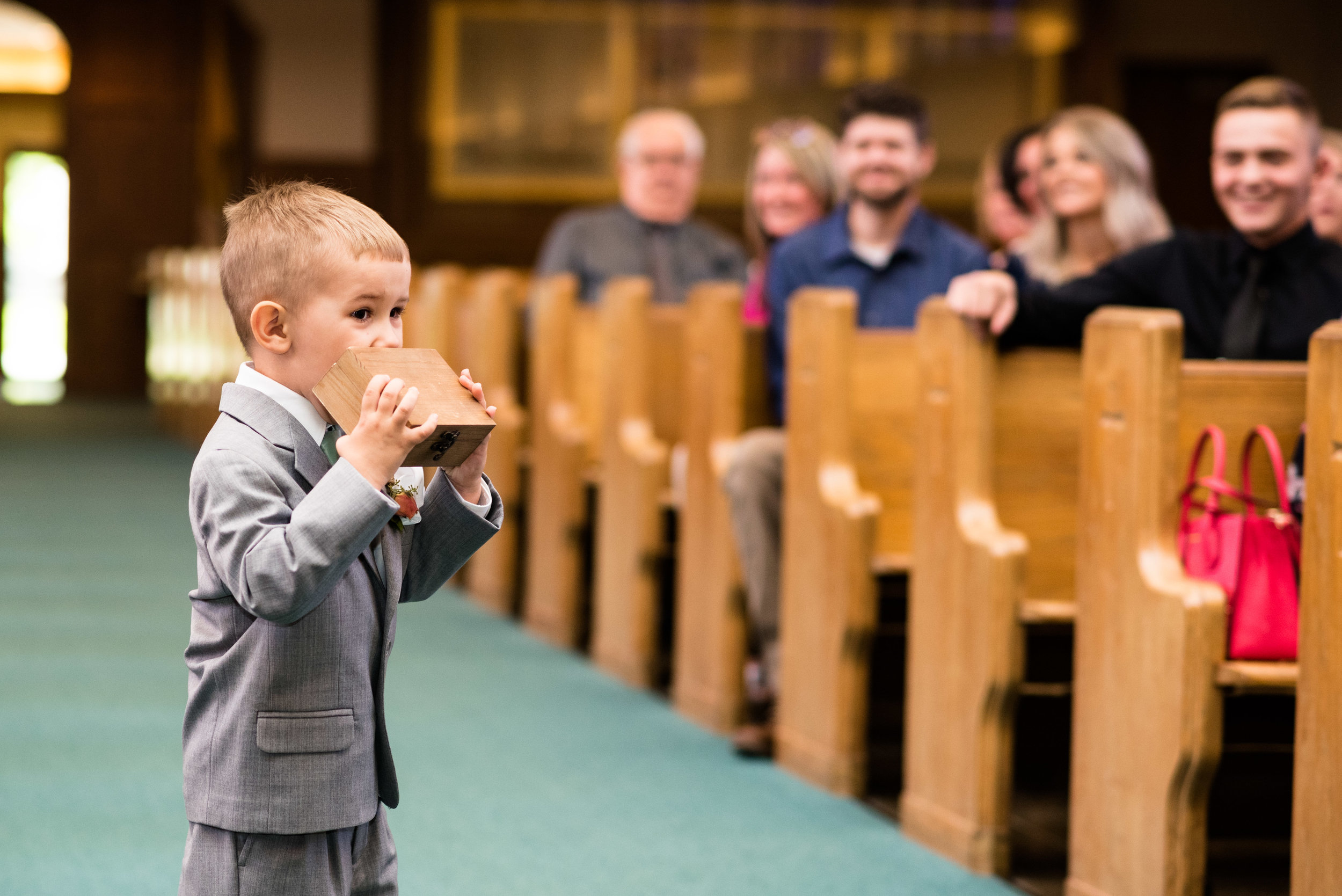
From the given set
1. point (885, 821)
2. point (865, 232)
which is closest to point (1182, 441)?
point (885, 821)

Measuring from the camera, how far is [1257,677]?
6.74 feet

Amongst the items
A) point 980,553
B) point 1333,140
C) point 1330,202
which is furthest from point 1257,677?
point 1333,140

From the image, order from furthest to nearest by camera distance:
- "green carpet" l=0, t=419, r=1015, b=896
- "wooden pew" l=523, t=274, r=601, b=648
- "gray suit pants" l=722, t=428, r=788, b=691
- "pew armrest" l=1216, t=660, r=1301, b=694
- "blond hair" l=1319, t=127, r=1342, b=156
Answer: "wooden pew" l=523, t=274, r=601, b=648 < "blond hair" l=1319, t=127, r=1342, b=156 < "gray suit pants" l=722, t=428, r=788, b=691 < "green carpet" l=0, t=419, r=1015, b=896 < "pew armrest" l=1216, t=660, r=1301, b=694

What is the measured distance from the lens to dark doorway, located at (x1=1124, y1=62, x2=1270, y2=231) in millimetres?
10000

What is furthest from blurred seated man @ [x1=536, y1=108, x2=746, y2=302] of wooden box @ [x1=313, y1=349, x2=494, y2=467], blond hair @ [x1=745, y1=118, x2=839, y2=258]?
wooden box @ [x1=313, y1=349, x2=494, y2=467]

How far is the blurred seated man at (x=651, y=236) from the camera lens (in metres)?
4.94

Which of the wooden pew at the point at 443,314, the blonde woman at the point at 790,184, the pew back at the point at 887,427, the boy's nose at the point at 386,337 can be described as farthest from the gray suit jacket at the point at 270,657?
the wooden pew at the point at 443,314

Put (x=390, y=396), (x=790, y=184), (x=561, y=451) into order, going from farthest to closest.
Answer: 1. (x=561, y=451)
2. (x=790, y=184)
3. (x=390, y=396)

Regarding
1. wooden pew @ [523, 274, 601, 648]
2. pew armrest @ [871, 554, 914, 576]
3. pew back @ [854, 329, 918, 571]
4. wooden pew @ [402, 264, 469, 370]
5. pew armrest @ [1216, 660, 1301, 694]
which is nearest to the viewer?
pew armrest @ [1216, 660, 1301, 694]

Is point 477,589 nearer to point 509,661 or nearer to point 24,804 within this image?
point 509,661

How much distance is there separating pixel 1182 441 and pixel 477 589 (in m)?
3.13

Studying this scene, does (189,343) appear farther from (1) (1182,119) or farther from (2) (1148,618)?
(2) (1148,618)

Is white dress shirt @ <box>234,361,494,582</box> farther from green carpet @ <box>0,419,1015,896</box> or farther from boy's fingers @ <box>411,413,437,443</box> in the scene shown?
green carpet @ <box>0,419,1015,896</box>

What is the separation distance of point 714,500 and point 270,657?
2.14 m
